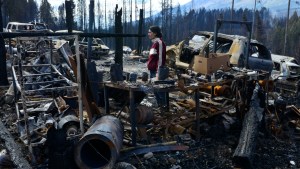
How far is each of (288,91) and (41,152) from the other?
29.0ft

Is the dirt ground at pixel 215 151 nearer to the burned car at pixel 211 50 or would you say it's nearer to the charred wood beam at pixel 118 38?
the burned car at pixel 211 50

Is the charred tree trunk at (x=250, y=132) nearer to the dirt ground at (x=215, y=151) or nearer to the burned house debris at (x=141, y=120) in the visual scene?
the burned house debris at (x=141, y=120)

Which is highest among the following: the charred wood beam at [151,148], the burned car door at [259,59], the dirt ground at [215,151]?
the burned car door at [259,59]

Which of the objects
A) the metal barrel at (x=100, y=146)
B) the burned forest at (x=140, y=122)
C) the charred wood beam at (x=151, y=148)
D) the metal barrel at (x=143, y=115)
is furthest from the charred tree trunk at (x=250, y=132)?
the metal barrel at (x=100, y=146)

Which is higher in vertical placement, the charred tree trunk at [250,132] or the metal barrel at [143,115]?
the metal barrel at [143,115]

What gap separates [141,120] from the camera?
19.0ft

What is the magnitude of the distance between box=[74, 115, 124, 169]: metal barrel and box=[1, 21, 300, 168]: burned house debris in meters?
0.01

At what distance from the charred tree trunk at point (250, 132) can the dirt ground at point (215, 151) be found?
0.65 feet

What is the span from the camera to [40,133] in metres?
5.81

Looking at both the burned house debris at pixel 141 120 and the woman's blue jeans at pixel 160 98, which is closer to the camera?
the burned house debris at pixel 141 120

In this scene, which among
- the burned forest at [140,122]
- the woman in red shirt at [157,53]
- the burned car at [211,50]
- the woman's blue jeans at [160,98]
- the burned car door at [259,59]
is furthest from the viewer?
the burned car door at [259,59]

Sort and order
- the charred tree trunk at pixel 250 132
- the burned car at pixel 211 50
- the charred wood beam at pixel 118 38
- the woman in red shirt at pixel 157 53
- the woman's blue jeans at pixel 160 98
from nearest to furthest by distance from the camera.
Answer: the charred tree trunk at pixel 250 132
the woman in red shirt at pixel 157 53
the woman's blue jeans at pixel 160 98
the burned car at pixel 211 50
the charred wood beam at pixel 118 38

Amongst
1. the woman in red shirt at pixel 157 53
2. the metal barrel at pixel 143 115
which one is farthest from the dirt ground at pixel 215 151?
the woman in red shirt at pixel 157 53

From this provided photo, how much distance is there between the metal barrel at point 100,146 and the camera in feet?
14.9
